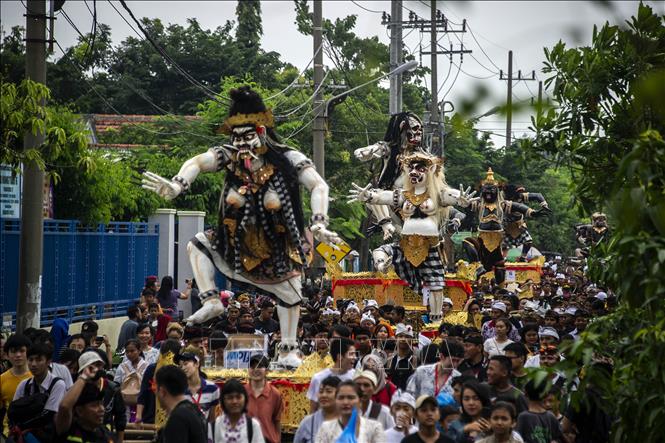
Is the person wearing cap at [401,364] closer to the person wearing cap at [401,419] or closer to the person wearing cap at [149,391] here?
the person wearing cap at [149,391]

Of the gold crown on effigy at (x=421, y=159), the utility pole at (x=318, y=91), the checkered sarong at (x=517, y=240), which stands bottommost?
the checkered sarong at (x=517, y=240)

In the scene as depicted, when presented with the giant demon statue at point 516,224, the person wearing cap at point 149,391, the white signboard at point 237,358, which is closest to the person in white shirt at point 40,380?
the person wearing cap at point 149,391

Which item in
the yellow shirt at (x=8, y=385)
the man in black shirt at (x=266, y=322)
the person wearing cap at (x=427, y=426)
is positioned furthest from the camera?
the man in black shirt at (x=266, y=322)

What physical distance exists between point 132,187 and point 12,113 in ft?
47.6

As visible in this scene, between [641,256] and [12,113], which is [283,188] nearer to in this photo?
[12,113]

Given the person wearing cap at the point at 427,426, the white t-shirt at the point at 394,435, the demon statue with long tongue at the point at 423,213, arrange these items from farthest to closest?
the demon statue with long tongue at the point at 423,213, the white t-shirt at the point at 394,435, the person wearing cap at the point at 427,426

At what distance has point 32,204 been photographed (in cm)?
1633

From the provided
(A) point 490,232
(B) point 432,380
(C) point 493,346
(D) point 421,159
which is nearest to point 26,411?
(B) point 432,380

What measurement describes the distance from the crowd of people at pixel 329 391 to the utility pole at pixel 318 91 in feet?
40.8

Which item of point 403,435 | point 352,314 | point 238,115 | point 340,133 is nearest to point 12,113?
point 238,115

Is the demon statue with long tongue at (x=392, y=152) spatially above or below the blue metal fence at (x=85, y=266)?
above

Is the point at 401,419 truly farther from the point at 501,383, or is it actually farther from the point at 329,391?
the point at 501,383

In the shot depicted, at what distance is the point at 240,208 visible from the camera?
13.7m

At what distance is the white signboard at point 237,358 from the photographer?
13633 mm
